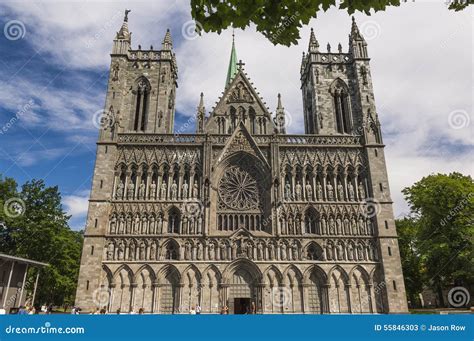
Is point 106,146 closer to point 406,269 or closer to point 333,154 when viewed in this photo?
point 333,154

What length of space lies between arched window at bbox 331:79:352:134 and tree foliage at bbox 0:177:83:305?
99.5 feet

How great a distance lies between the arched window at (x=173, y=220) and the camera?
97.3 ft

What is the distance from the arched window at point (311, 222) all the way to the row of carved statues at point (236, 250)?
3.71ft

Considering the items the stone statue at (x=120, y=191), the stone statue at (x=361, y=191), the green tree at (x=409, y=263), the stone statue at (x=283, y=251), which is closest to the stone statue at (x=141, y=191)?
the stone statue at (x=120, y=191)

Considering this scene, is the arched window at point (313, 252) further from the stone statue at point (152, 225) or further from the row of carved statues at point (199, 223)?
the stone statue at point (152, 225)

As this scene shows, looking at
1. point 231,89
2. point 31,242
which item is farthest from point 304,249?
point 31,242

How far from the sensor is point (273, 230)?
29.3 metres

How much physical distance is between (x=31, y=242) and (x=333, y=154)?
30.4m

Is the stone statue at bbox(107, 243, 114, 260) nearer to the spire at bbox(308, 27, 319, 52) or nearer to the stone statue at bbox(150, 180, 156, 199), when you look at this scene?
the stone statue at bbox(150, 180, 156, 199)

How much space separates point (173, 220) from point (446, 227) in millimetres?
22637

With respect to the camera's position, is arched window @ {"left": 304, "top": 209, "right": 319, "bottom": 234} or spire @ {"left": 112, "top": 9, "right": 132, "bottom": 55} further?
spire @ {"left": 112, "top": 9, "right": 132, "bottom": 55}

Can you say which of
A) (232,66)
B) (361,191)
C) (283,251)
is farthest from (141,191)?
(232,66)

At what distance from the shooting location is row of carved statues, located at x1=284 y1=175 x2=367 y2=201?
101 feet

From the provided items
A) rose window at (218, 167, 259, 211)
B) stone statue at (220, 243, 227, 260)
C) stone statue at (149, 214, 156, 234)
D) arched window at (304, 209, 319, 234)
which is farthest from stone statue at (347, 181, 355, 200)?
stone statue at (149, 214, 156, 234)
